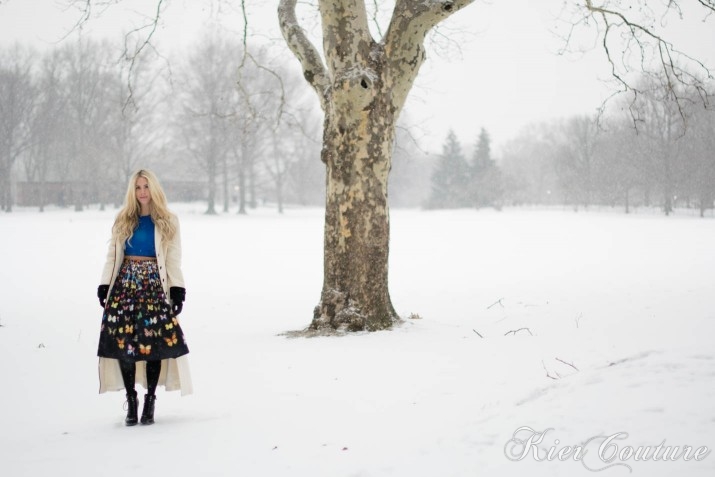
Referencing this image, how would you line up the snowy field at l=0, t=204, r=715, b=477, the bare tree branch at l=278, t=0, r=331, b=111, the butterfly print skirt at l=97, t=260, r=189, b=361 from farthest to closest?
the bare tree branch at l=278, t=0, r=331, b=111, the butterfly print skirt at l=97, t=260, r=189, b=361, the snowy field at l=0, t=204, r=715, b=477

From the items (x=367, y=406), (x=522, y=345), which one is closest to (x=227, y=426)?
(x=367, y=406)

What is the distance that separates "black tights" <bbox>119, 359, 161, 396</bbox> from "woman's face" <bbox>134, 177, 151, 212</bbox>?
4.00 feet

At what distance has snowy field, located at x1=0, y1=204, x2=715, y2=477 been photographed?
2832 millimetres

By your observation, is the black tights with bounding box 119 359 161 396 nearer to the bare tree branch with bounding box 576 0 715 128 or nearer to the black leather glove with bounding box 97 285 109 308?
the black leather glove with bounding box 97 285 109 308

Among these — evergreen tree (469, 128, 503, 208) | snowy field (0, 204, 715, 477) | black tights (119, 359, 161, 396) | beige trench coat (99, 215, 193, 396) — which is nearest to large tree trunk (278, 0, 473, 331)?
snowy field (0, 204, 715, 477)

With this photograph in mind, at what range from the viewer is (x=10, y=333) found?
25.0 ft

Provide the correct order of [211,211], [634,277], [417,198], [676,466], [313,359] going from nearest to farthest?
1. [676,466]
2. [313,359]
3. [634,277]
4. [211,211]
5. [417,198]

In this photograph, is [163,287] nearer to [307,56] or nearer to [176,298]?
[176,298]

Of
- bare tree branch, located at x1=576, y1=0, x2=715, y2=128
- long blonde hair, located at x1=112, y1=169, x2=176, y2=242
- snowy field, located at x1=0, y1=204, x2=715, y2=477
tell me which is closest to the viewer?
snowy field, located at x1=0, y1=204, x2=715, y2=477

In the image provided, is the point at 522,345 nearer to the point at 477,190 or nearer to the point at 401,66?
the point at 401,66

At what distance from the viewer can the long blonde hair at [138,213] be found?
399cm

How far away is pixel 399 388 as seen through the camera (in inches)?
173

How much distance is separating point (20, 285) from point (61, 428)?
10429 millimetres

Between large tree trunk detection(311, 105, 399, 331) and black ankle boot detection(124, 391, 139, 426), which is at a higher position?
large tree trunk detection(311, 105, 399, 331)
